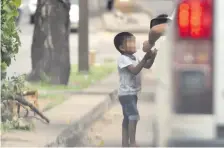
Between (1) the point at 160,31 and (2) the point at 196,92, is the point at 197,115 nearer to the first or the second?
(2) the point at 196,92

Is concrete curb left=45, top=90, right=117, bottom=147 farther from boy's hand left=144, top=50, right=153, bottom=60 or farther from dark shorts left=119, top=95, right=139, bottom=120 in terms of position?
boy's hand left=144, top=50, right=153, bottom=60

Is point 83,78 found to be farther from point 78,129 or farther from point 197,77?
point 197,77

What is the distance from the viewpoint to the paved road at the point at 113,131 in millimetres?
9156

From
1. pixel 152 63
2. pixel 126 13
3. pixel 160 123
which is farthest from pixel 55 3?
pixel 126 13

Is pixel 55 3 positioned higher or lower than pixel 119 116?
higher

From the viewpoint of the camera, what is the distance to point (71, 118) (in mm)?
10289

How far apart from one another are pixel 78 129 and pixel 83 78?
552 cm

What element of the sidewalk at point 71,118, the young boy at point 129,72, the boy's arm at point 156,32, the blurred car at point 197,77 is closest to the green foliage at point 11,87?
the sidewalk at point 71,118

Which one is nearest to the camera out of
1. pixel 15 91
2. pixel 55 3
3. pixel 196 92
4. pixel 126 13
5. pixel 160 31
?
pixel 196 92

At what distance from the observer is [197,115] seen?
4070mm

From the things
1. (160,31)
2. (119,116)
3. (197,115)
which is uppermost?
(160,31)

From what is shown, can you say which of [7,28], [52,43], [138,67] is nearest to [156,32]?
[138,67]

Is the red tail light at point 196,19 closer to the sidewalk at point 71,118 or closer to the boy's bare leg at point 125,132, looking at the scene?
the boy's bare leg at point 125,132

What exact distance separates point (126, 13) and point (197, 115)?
A: 26.3 meters
